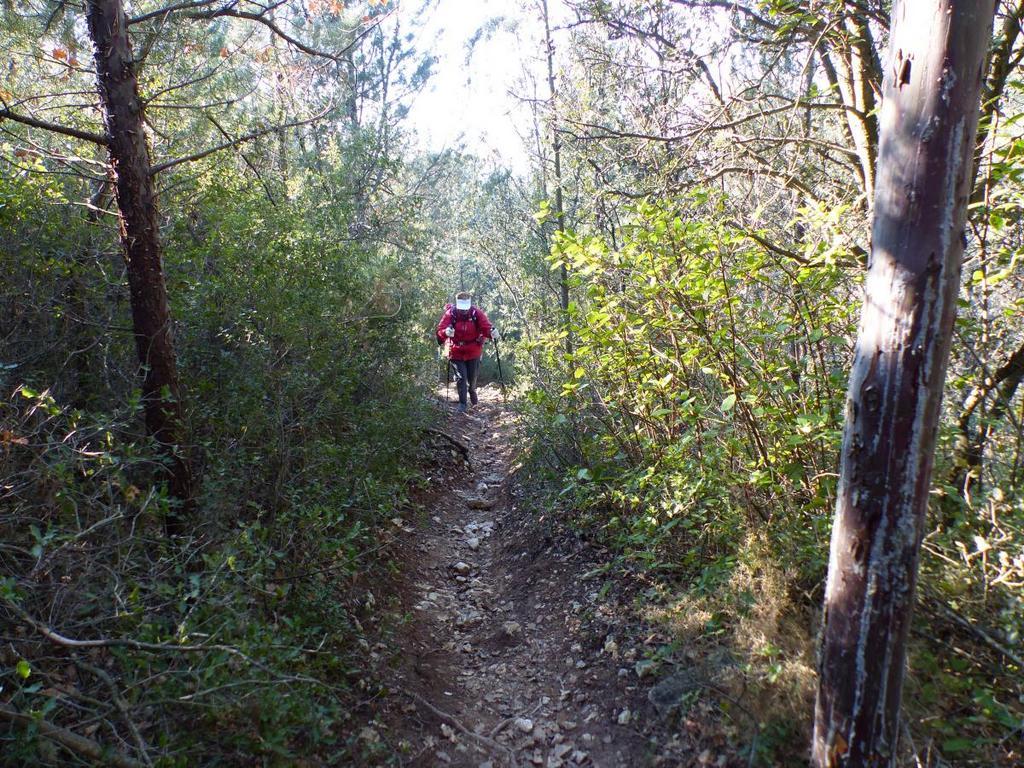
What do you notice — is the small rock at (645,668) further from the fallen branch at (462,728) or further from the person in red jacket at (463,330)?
the person in red jacket at (463,330)

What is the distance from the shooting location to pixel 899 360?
2.23m

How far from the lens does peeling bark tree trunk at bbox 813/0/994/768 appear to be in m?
2.15

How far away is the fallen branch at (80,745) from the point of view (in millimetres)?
2328

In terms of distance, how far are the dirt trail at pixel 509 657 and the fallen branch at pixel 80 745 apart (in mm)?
1487

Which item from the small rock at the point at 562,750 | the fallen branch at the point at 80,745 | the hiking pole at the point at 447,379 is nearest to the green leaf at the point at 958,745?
the small rock at the point at 562,750

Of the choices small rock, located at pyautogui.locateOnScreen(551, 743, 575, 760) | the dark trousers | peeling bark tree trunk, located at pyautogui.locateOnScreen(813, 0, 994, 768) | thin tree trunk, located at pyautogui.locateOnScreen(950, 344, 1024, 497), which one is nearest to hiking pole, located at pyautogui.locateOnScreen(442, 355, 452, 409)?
the dark trousers

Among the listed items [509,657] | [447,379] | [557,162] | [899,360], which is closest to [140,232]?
[509,657]

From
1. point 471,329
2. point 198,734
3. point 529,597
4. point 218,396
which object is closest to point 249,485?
point 218,396

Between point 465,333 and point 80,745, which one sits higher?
point 465,333

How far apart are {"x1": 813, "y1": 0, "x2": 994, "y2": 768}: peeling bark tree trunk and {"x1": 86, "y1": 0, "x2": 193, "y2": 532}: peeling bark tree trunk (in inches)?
136

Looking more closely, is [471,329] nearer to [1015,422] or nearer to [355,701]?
[355,701]

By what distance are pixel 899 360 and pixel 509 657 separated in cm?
343

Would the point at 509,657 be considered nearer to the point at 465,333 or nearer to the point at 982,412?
the point at 982,412

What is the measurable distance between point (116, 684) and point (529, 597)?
10.5ft
